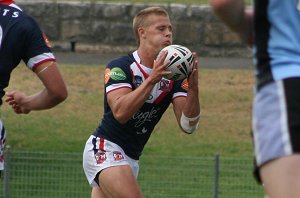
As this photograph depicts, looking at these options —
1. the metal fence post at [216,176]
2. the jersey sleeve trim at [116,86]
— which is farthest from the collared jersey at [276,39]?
the metal fence post at [216,176]

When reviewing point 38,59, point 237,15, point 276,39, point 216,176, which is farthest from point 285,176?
point 216,176

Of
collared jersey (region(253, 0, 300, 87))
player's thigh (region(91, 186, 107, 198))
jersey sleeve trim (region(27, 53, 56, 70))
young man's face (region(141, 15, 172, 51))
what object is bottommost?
player's thigh (region(91, 186, 107, 198))

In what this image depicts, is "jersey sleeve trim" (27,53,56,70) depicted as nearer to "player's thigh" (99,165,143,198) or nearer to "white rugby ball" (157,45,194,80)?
"white rugby ball" (157,45,194,80)

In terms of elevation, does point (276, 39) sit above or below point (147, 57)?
above

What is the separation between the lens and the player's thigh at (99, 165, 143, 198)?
8.48 meters

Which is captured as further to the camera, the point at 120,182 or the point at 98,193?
the point at 98,193

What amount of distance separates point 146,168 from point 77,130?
3.24 meters

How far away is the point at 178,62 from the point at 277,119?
10.4ft

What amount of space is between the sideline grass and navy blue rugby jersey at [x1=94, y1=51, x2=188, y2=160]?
7.11m

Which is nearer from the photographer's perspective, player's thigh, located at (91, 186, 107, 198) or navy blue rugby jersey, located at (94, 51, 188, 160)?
navy blue rugby jersey, located at (94, 51, 188, 160)

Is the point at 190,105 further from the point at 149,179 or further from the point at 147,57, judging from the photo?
the point at 149,179

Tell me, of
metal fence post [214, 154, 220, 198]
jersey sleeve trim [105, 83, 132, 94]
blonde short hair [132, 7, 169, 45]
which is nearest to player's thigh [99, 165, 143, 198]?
jersey sleeve trim [105, 83, 132, 94]

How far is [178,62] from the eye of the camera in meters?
8.11

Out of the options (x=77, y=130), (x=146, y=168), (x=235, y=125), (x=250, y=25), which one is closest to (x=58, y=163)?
(x=146, y=168)
